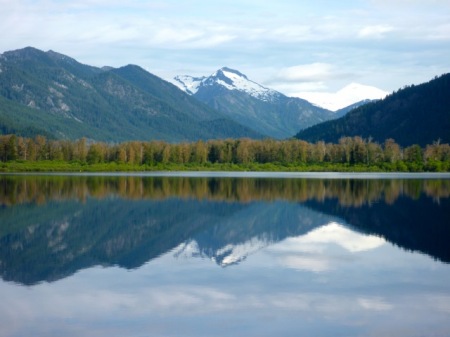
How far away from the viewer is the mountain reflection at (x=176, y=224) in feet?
88.8

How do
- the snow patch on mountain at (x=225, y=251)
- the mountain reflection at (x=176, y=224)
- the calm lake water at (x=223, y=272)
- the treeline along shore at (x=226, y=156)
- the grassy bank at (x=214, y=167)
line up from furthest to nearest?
1. the treeline along shore at (x=226, y=156)
2. the grassy bank at (x=214, y=167)
3. the mountain reflection at (x=176, y=224)
4. the snow patch on mountain at (x=225, y=251)
5. the calm lake water at (x=223, y=272)

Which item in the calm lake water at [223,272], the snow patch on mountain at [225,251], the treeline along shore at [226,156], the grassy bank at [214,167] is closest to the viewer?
the calm lake water at [223,272]

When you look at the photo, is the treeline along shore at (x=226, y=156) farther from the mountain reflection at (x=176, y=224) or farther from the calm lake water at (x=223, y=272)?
the calm lake water at (x=223, y=272)

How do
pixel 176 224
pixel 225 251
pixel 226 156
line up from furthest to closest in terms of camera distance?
1. pixel 226 156
2. pixel 176 224
3. pixel 225 251

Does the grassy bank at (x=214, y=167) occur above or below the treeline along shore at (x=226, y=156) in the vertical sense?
below

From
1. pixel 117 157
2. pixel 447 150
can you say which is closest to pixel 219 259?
pixel 117 157

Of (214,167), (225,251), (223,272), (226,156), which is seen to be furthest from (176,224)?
(226,156)

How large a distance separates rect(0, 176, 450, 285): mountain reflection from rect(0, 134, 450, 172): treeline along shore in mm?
93858

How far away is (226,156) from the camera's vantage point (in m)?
162

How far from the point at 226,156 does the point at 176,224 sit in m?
124

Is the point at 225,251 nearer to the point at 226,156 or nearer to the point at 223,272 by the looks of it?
the point at 223,272

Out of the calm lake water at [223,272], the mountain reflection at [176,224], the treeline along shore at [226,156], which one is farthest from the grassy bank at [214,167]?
the calm lake water at [223,272]

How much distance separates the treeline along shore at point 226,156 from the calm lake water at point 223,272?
109 metres

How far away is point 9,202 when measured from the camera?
4981 centimetres
